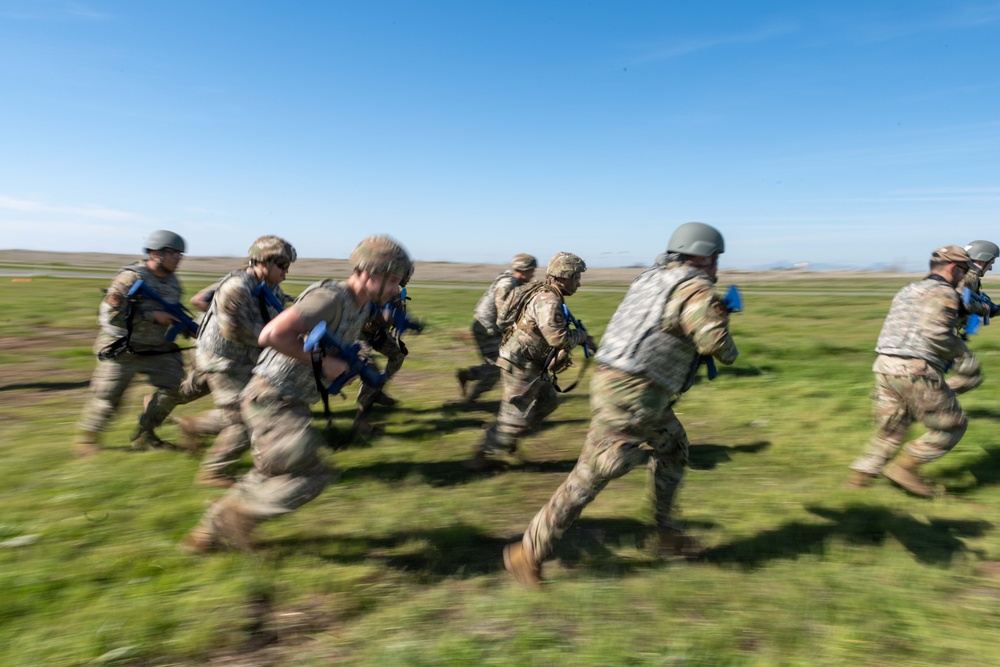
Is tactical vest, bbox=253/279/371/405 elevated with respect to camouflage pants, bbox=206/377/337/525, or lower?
elevated

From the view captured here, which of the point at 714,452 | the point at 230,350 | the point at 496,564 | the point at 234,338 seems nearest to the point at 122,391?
the point at 230,350

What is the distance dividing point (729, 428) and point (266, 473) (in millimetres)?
5427

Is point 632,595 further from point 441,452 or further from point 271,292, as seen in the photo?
point 271,292

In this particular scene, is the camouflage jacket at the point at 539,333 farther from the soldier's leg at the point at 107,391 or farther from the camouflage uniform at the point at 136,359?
the soldier's leg at the point at 107,391

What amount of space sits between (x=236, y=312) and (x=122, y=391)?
2.06 meters

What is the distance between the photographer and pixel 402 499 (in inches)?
211

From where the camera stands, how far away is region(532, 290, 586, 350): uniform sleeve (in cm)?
577

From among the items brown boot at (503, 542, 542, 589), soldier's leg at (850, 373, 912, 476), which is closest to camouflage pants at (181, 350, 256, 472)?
brown boot at (503, 542, 542, 589)

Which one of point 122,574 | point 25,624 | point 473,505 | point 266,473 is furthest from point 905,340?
point 25,624

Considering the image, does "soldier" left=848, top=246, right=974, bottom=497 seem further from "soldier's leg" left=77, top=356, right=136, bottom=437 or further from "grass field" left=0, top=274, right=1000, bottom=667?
"soldier's leg" left=77, top=356, right=136, bottom=437

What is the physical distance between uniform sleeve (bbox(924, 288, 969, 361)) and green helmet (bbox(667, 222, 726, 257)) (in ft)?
8.36

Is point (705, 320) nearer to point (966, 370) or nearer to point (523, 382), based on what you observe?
point (523, 382)

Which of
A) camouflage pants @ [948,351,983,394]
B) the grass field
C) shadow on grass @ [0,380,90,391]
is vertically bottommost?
the grass field

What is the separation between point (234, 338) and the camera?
532 cm
